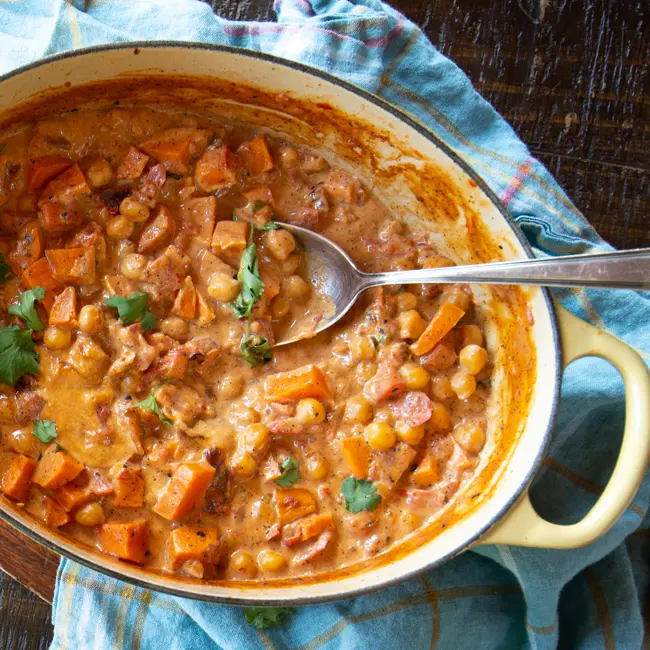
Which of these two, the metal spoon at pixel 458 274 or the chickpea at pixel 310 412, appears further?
the chickpea at pixel 310 412

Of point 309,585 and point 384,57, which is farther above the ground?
point 384,57

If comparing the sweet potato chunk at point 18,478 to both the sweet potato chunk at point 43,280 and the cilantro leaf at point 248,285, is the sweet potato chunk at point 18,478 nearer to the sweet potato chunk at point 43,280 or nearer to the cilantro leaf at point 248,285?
the sweet potato chunk at point 43,280

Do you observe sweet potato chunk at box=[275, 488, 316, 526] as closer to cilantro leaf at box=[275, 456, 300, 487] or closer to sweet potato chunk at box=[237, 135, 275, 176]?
cilantro leaf at box=[275, 456, 300, 487]

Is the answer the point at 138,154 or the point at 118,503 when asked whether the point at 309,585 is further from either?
the point at 138,154

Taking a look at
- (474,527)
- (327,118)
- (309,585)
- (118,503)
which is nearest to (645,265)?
(474,527)

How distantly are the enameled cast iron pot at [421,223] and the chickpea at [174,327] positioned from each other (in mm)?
825

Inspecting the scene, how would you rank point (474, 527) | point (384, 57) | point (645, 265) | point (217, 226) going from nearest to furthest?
point (645, 265) < point (474, 527) < point (217, 226) < point (384, 57)

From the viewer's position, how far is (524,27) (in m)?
3.46

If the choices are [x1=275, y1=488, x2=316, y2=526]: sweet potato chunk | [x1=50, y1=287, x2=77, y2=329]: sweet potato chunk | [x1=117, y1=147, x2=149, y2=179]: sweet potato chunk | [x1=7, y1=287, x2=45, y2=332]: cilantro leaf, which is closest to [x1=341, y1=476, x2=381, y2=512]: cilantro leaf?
[x1=275, y1=488, x2=316, y2=526]: sweet potato chunk

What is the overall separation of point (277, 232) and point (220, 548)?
1.22m

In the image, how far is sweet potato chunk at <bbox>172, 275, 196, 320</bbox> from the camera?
9.87 feet

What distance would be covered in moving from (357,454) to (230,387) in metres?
0.55

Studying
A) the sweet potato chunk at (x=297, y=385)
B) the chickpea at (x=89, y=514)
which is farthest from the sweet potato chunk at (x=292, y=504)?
the chickpea at (x=89, y=514)

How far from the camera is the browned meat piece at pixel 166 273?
2988 millimetres
